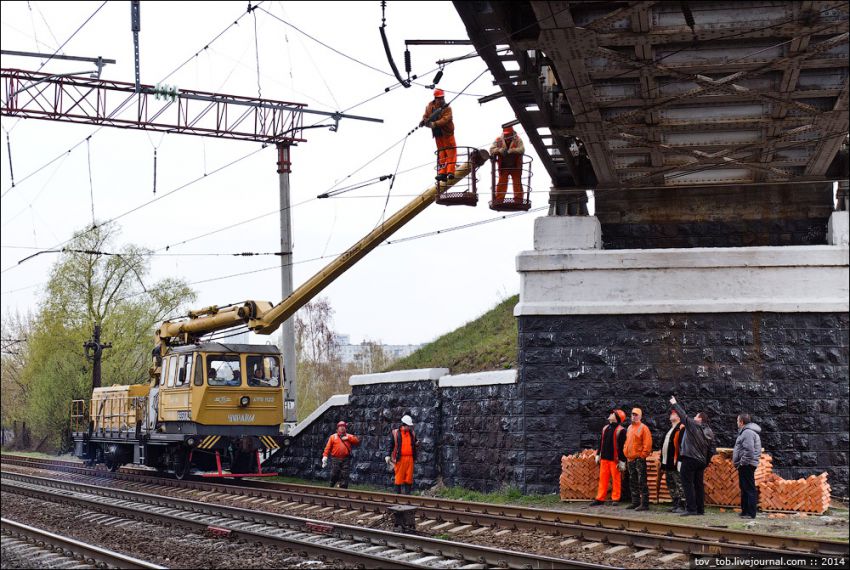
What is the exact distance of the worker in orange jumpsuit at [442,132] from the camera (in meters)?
16.8

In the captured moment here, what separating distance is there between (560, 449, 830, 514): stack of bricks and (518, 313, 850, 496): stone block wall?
53 centimetres

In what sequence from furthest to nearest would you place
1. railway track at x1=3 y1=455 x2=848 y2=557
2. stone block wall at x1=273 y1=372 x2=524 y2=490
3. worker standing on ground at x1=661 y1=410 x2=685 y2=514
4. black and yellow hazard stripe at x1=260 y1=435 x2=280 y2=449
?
black and yellow hazard stripe at x1=260 y1=435 x2=280 y2=449
stone block wall at x1=273 y1=372 x2=524 y2=490
worker standing on ground at x1=661 y1=410 x2=685 y2=514
railway track at x1=3 y1=455 x2=848 y2=557

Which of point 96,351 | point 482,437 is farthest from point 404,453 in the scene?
point 96,351

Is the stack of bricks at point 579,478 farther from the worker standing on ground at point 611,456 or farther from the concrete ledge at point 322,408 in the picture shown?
the concrete ledge at point 322,408

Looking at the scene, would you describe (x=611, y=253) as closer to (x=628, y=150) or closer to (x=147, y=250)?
(x=628, y=150)

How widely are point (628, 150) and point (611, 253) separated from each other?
6.43 ft

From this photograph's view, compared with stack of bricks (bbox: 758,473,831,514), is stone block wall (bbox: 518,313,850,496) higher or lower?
higher

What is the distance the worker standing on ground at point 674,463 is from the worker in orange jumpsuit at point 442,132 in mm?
5771

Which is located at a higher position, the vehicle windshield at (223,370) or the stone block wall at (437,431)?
the vehicle windshield at (223,370)

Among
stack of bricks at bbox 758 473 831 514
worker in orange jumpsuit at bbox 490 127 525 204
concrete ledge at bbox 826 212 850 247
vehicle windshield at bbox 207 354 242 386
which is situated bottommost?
stack of bricks at bbox 758 473 831 514

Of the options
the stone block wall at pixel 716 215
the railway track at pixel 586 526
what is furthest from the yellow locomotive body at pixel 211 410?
the stone block wall at pixel 716 215

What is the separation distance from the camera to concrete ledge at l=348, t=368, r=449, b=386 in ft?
62.8

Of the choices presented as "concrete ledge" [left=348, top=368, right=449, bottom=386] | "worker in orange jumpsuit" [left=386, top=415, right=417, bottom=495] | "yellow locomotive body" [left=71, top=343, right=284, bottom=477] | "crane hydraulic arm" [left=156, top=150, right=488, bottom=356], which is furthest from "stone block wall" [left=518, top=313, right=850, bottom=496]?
"yellow locomotive body" [left=71, top=343, right=284, bottom=477]

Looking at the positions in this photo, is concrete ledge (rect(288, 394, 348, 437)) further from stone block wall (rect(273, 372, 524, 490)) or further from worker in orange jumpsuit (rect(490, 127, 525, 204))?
worker in orange jumpsuit (rect(490, 127, 525, 204))
